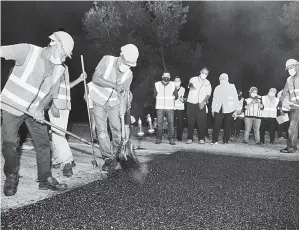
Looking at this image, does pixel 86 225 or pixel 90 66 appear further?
pixel 90 66

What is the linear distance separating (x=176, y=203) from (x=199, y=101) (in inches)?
223

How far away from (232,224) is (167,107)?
596cm

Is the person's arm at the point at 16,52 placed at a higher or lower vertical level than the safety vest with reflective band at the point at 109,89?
higher

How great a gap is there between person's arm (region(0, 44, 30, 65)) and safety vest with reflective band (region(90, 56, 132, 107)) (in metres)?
1.67

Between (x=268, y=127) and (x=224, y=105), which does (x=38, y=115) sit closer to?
(x=224, y=105)

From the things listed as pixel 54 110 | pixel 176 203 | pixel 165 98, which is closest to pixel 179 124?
pixel 165 98

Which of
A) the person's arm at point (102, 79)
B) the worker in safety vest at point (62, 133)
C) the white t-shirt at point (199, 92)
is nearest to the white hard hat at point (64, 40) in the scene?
the worker in safety vest at point (62, 133)

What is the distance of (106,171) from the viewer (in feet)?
16.4

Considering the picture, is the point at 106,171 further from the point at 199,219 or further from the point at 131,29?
the point at 131,29

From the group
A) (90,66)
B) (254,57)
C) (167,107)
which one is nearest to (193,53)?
(254,57)

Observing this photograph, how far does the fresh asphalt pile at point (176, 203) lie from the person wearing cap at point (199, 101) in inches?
147

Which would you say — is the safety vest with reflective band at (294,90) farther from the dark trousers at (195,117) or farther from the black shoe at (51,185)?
the black shoe at (51,185)

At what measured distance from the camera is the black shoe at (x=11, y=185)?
Answer: 368cm

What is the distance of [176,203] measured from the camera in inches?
137
